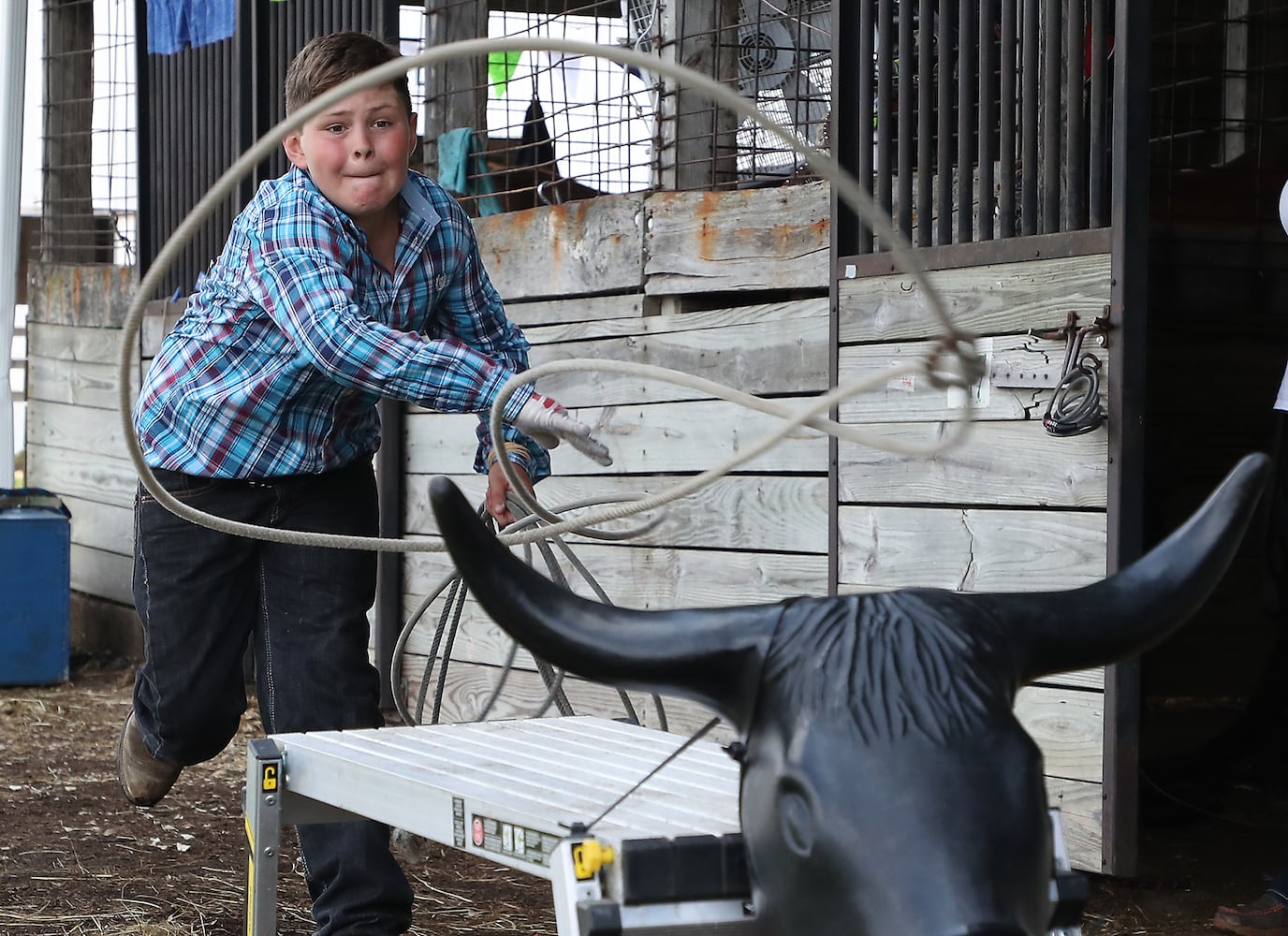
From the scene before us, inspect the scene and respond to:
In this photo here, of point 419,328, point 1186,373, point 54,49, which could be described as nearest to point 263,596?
point 419,328

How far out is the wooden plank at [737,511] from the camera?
13.6 ft

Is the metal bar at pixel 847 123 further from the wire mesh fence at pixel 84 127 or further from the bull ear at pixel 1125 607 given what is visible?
the wire mesh fence at pixel 84 127

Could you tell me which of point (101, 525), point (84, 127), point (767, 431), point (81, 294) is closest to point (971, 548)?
point (767, 431)

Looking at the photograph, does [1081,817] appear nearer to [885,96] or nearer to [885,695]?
[885,96]

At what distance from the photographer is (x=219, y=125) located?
6488 mm

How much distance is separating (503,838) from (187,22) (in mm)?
5746

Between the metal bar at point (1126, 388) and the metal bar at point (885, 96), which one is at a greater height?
the metal bar at point (885, 96)

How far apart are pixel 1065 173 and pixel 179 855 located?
2783 mm

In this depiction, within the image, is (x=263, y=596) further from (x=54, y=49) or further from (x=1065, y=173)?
(x=54, y=49)

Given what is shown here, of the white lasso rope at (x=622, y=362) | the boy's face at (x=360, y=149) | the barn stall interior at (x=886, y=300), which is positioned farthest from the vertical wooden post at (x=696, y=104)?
the white lasso rope at (x=622, y=362)

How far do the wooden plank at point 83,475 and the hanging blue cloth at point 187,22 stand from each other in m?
1.87

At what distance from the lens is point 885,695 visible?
1.25 metres

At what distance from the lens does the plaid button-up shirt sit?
2.59 m

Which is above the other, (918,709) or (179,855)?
(918,709)
